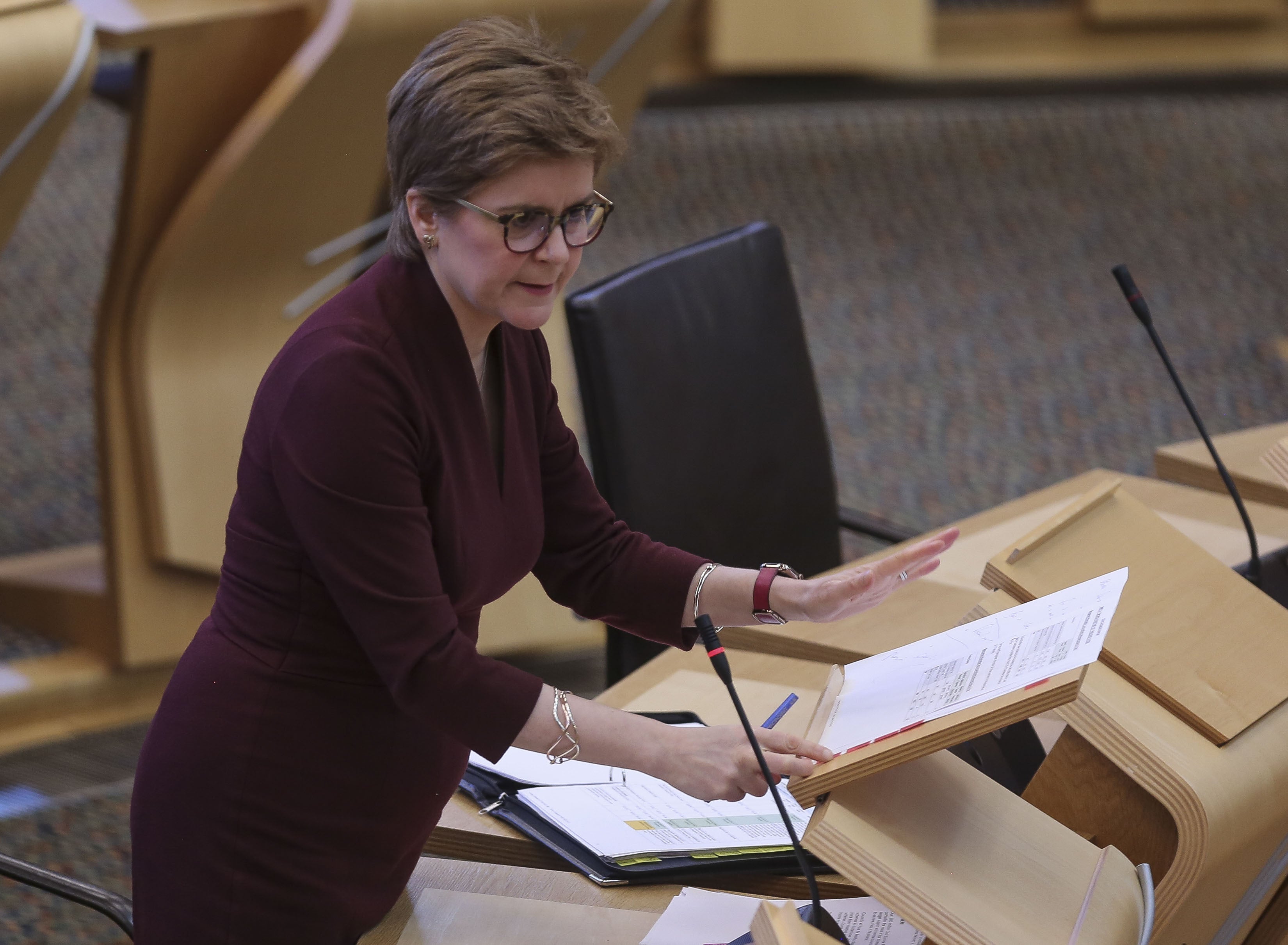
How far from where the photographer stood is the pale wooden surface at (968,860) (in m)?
0.97

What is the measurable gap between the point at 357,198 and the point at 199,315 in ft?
1.29

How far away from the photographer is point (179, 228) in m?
2.73

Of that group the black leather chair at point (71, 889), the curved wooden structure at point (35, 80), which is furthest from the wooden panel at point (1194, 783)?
the curved wooden structure at point (35, 80)

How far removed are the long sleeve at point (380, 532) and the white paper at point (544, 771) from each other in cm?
33

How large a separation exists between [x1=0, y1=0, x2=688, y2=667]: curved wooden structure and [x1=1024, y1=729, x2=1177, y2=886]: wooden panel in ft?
6.24

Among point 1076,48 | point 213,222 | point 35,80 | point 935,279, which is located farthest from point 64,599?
point 1076,48

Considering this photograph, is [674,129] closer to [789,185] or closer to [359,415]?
[789,185]

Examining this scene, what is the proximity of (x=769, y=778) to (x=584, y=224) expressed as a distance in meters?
0.46

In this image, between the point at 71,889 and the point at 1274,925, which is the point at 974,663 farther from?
the point at 71,889

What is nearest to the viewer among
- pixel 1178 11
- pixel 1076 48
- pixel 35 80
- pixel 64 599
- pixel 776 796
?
pixel 776 796

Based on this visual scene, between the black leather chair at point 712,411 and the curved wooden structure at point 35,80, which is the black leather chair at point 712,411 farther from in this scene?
the curved wooden structure at point 35,80

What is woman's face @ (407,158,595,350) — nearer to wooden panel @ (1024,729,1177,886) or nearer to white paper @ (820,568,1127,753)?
white paper @ (820,568,1127,753)

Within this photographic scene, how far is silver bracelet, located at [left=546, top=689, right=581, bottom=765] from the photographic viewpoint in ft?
3.75

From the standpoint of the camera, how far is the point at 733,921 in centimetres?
121
